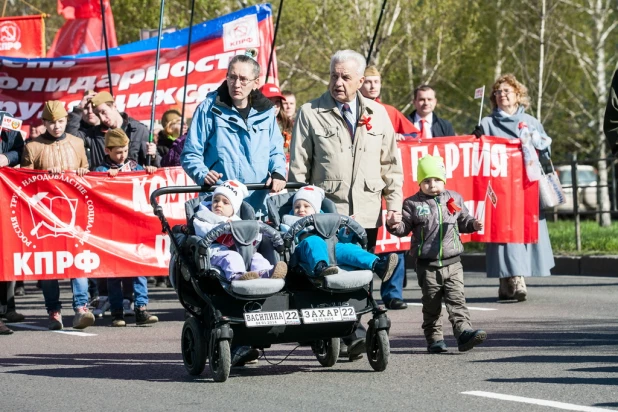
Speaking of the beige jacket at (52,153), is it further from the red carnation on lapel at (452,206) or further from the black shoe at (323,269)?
the black shoe at (323,269)

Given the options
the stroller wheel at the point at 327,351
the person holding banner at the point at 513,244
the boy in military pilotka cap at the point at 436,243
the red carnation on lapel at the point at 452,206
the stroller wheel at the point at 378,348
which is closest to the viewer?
the stroller wheel at the point at 378,348

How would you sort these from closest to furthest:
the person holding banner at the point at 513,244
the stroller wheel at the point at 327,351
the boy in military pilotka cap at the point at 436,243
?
the stroller wheel at the point at 327,351 < the boy in military pilotka cap at the point at 436,243 < the person holding banner at the point at 513,244

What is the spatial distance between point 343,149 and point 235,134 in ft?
2.69

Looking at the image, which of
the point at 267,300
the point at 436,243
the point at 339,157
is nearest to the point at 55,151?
the point at 339,157

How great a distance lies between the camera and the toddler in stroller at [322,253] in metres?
8.24

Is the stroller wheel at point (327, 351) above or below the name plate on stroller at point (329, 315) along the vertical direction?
below

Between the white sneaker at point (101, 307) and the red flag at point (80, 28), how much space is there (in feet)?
33.0

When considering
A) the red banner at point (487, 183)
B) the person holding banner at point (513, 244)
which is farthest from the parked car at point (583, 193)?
the person holding banner at point (513, 244)

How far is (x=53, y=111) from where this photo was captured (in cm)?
Result: 1264

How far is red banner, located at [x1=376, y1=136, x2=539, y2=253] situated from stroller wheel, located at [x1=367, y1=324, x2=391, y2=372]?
5780mm

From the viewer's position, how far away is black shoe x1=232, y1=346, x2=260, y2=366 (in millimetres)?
8930

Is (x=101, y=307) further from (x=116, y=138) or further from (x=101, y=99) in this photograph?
(x=101, y=99)

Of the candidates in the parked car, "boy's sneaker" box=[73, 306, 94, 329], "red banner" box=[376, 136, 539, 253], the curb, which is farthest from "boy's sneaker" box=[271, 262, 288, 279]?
the parked car

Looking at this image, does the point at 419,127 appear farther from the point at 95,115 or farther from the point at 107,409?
the point at 107,409
